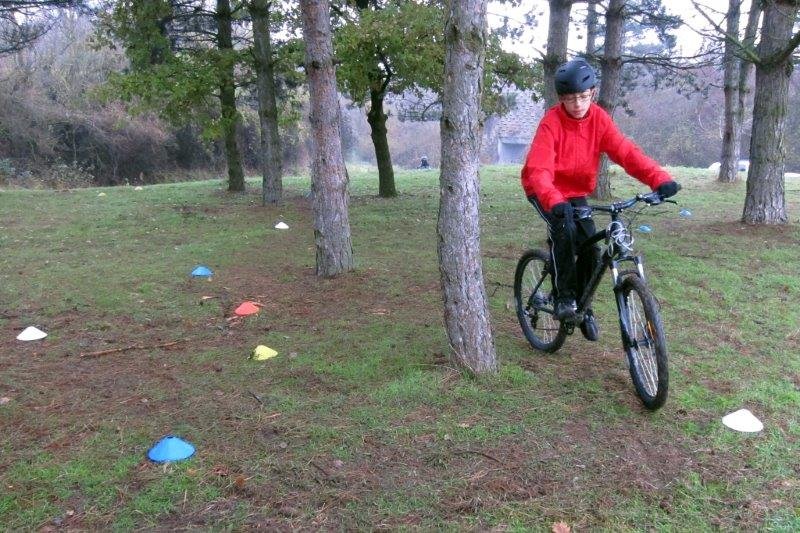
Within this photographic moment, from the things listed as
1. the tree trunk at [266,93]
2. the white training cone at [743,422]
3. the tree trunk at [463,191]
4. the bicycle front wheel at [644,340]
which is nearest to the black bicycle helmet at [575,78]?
the tree trunk at [463,191]

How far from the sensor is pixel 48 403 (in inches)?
158

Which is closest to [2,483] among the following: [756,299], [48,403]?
[48,403]

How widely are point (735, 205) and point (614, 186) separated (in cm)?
447

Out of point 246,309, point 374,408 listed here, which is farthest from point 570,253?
point 246,309

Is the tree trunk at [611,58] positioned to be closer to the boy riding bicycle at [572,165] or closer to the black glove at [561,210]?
the boy riding bicycle at [572,165]

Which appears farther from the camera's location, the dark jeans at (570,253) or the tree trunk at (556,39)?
the tree trunk at (556,39)

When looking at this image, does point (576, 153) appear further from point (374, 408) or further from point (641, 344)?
point (374, 408)

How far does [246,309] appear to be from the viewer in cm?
602

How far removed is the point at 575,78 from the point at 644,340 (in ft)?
5.45

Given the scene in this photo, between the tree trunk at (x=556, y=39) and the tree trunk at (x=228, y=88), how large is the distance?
20.9 ft

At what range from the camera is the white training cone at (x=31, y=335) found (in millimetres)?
5297

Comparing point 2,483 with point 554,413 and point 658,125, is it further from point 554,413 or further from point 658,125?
point 658,125

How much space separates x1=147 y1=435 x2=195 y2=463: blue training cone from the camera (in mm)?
3258

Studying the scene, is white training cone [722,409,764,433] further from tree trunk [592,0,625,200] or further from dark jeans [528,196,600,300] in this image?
tree trunk [592,0,625,200]
